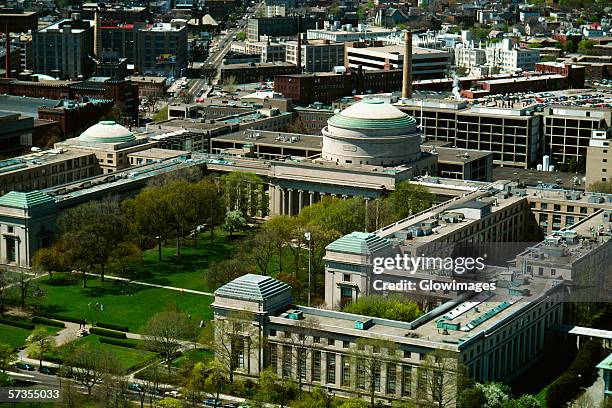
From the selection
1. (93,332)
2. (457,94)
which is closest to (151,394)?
(93,332)

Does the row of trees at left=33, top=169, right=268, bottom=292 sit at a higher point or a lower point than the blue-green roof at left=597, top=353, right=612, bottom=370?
higher

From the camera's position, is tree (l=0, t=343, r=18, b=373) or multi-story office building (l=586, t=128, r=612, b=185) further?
multi-story office building (l=586, t=128, r=612, b=185)

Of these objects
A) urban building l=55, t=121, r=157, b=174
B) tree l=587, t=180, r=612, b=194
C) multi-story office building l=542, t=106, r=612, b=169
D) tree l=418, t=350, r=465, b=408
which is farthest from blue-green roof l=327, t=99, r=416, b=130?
tree l=418, t=350, r=465, b=408

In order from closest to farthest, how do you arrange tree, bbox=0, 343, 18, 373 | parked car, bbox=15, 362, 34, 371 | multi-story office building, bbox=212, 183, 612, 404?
multi-story office building, bbox=212, 183, 612, 404 < tree, bbox=0, 343, 18, 373 < parked car, bbox=15, 362, 34, 371

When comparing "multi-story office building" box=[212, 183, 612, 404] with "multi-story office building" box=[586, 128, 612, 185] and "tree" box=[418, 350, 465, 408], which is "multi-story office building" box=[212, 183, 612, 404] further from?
"multi-story office building" box=[586, 128, 612, 185]

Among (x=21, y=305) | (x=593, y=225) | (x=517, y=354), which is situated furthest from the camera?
(x=593, y=225)

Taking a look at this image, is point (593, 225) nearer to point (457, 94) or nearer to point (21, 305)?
point (21, 305)

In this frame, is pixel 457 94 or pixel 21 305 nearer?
pixel 21 305

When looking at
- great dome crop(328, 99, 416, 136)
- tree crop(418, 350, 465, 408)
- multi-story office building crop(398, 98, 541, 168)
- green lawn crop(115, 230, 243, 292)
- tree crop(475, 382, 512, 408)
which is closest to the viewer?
tree crop(475, 382, 512, 408)
